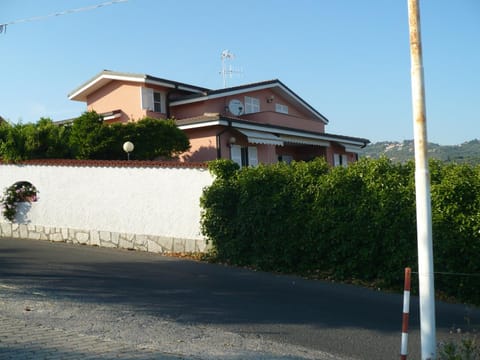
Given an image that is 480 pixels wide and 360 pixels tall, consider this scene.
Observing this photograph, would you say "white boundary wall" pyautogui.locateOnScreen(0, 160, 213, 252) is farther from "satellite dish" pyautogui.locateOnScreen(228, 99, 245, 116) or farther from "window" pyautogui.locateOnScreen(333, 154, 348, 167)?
"window" pyautogui.locateOnScreen(333, 154, 348, 167)

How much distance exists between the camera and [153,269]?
1148cm

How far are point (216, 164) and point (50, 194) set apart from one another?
602cm

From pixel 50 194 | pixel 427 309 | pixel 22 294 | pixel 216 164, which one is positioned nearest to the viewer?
pixel 427 309

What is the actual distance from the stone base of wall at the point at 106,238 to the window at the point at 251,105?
52.3 feet

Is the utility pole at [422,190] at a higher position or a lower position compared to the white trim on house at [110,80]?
lower

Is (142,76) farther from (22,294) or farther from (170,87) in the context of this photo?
(22,294)

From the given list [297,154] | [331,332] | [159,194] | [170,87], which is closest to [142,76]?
[170,87]

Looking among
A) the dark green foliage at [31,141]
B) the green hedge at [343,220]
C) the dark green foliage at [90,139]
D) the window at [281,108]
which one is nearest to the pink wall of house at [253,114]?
the window at [281,108]

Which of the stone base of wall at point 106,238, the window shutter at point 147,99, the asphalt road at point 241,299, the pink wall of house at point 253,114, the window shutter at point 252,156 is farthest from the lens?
the pink wall of house at point 253,114

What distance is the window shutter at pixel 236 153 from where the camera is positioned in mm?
23516

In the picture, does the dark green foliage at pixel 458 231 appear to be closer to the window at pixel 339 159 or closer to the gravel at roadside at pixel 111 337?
the gravel at roadside at pixel 111 337

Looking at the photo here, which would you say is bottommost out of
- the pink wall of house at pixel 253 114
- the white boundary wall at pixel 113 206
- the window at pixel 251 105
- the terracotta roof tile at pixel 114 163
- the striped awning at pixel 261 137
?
the white boundary wall at pixel 113 206

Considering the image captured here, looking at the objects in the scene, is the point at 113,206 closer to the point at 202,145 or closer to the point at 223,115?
the point at 202,145

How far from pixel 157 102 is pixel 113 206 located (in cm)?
1270
